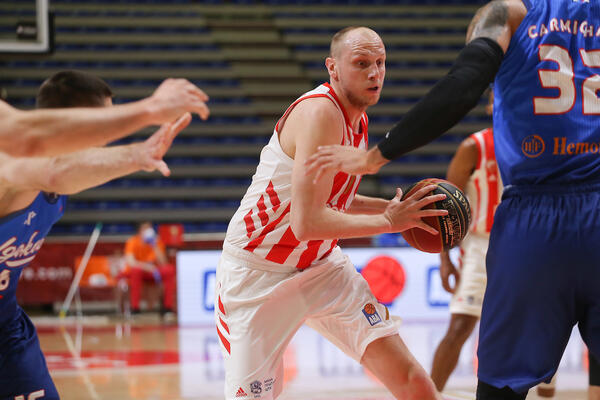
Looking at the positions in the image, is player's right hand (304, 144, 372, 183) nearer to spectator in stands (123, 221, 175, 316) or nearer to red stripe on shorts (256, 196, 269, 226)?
red stripe on shorts (256, 196, 269, 226)

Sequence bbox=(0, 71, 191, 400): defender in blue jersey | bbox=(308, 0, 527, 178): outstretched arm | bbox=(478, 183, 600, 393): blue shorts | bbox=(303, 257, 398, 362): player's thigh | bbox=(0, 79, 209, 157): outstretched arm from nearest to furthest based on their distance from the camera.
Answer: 1. bbox=(0, 79, 209, 157): outstretched arm
2. bbox=(308, 0, 527, 178): outstretched arm
3. bbox=(478, 183, 600, 393): blue shorts
4. bbox=(0, 71, 191, 400): defender in blue jersey
5. bbox=(303, 257, 398, 362): player's thigh

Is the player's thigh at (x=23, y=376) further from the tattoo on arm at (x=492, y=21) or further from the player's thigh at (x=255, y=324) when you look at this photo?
the tattoo on arm at (x=492, y=21)

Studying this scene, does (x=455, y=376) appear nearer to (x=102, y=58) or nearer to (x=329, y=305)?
(x=329, y=305)

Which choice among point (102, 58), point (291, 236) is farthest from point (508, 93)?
point (102, 58)

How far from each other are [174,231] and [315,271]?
32.4 feet

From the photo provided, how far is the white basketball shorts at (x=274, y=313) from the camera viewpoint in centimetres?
295

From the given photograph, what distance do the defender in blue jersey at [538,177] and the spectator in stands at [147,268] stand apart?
9.94 m

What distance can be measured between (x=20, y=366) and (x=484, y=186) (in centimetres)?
317

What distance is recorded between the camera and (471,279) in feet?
15.2

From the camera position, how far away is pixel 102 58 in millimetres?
16938

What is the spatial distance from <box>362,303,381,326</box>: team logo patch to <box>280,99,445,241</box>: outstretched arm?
447mm

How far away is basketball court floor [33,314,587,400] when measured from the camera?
538 centimetres

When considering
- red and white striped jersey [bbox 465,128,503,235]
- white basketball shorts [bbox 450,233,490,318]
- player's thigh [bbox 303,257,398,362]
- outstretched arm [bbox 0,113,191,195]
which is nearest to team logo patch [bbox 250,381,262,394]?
player's thigh [bbox 303,257,398,362]

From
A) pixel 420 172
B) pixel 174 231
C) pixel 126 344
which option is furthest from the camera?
pixel 420 172
